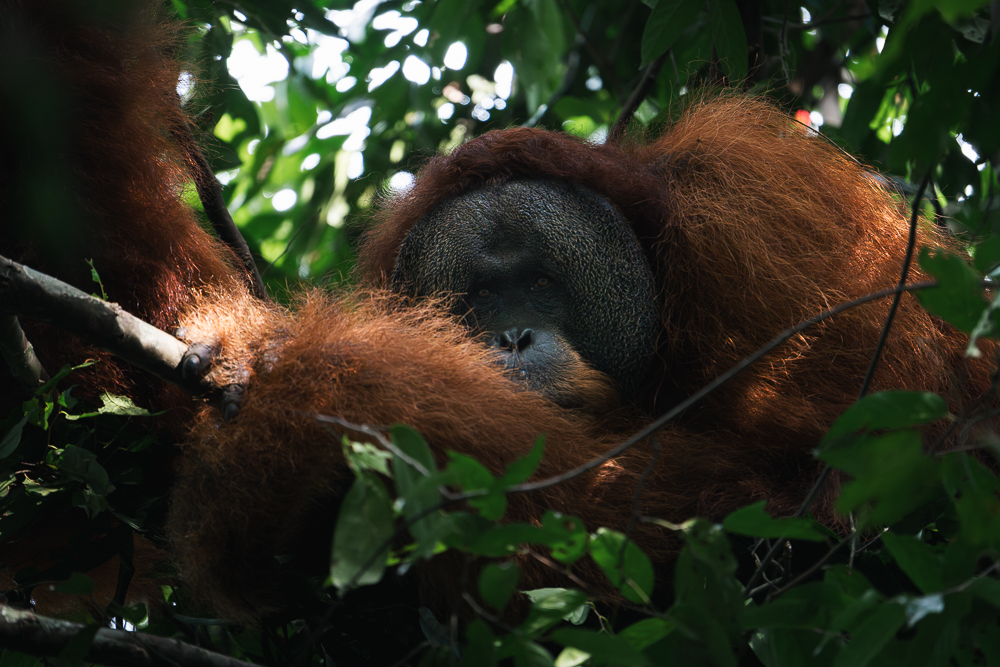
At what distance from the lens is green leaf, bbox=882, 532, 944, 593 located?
115 centimetres

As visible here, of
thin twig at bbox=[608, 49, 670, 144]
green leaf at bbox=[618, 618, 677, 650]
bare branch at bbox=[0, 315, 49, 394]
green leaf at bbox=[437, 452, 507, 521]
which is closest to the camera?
green leaf at bbox=[437, 452, 507, 521]

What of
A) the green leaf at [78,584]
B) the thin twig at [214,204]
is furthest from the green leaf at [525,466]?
the thin twig at [214,204]

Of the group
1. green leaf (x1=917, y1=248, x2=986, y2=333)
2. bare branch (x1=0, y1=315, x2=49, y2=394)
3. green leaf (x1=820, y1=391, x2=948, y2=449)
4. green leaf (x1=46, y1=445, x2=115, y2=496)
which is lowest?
green leaf (x1=46, y1=445, x2=115, y2=496)

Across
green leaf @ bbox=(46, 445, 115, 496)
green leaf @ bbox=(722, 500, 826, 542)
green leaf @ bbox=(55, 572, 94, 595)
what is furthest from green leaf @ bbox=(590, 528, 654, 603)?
green leaf @ bbox=(46, 445, 115, 496)

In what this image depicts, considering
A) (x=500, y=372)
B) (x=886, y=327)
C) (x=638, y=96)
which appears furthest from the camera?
(x=638, y=96)

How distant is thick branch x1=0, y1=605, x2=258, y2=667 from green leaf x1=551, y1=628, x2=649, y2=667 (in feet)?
2.22

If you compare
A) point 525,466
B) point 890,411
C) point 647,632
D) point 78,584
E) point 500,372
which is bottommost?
point 78,584

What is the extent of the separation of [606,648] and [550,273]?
149 centimetres

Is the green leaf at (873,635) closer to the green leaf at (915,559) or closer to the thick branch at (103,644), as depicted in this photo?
the green leaf at (915,559)

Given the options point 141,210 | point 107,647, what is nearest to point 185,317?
point 141,210

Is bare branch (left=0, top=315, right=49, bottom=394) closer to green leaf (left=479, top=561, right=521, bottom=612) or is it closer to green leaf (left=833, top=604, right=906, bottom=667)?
green leaf (left=479, top=561, right=521, bottom=612)

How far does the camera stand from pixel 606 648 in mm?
1045

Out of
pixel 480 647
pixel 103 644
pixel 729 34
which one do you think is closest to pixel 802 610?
pixel 480 647

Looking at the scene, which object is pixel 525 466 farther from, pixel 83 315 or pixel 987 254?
pixel 83 315
